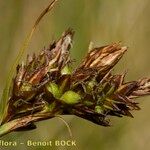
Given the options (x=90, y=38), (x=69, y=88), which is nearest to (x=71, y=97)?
(x=69, y=88)

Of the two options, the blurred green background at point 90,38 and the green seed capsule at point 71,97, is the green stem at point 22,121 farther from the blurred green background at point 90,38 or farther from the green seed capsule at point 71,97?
the blurred green background at point 90,38

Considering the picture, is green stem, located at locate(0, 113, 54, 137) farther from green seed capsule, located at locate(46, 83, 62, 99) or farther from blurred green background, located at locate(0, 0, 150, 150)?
blurred green background, located at locate(0, 0, 150, 150)

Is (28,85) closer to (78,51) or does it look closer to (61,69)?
(61,69)

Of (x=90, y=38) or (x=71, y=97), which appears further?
(x=90, y=38)

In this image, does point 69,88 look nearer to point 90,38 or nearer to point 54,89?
point 54,89

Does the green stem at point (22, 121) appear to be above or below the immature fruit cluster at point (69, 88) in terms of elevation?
below

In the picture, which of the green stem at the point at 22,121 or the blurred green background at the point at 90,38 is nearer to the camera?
the green stem at the point at 22,121

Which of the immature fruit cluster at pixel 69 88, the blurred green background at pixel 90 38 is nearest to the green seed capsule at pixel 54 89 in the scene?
the immature fruit cluster at pixel 69 88
